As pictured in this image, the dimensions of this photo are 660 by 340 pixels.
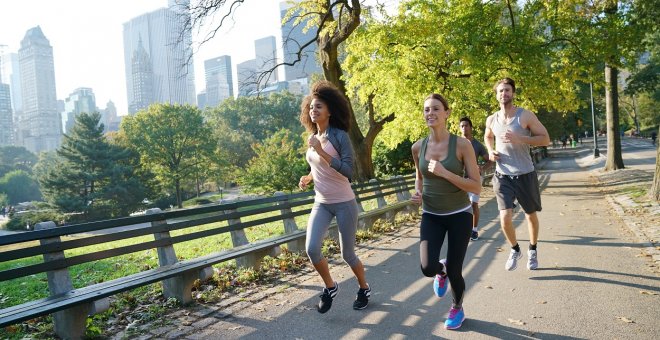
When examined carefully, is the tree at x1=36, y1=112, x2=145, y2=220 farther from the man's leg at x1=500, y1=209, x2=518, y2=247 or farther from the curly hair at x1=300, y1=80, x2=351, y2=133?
the curly hair at x1=300, y1=80, x2=351, y2=133

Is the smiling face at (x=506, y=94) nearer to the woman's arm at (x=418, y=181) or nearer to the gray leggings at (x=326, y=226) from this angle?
the woman's arm at (x=418, y=181)

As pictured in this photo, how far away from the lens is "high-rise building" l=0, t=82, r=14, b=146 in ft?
606

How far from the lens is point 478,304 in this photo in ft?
16.4

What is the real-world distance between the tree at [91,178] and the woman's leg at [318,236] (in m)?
54.4

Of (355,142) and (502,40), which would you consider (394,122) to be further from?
(502,40)

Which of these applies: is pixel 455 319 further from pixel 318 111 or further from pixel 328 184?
pixel 318 111

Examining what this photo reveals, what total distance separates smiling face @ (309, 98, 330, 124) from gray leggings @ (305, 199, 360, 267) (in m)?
0.79

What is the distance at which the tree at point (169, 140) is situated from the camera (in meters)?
A: 59.1

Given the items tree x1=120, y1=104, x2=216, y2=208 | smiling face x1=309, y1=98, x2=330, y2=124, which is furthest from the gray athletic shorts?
tree x1=120, y1=104, x2=216, y2=208

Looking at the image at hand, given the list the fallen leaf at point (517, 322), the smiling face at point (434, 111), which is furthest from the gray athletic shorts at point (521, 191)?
the smiling face at point (434, 111)

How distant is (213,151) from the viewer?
6294 centimetres

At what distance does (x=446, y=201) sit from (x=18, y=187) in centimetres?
12555

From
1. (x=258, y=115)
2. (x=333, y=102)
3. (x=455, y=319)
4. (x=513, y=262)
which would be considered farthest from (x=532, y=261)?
(x=258, y=115)

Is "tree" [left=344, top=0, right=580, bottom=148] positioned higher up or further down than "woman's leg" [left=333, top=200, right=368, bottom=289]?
higher up
